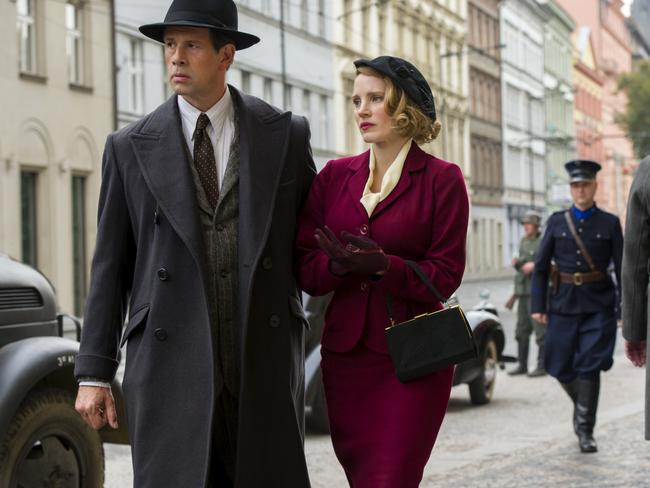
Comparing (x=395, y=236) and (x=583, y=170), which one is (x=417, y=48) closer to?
(x=583, y=170)

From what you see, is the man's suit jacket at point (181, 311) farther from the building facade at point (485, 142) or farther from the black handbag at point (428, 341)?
the building facade at point (485, 142)

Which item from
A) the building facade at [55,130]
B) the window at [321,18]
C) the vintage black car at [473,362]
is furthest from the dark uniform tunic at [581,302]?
the window at [321,18]

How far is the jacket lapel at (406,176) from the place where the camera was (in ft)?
15.9

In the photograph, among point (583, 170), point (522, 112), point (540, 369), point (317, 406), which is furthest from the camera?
point (522, 112)

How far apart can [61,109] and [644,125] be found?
175 feet

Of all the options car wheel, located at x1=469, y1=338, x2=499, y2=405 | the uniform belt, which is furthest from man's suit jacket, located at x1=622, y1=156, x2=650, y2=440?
car wheel, located at x1=469, y1=338, x2=499, y2=405

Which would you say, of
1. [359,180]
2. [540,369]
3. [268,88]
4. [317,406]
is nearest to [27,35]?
[268,88]

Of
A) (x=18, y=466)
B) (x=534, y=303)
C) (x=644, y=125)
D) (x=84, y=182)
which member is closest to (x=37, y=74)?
(x=84, y=182)

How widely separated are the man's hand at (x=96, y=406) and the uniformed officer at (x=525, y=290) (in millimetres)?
A: 12680

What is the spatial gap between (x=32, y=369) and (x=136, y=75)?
28.5m

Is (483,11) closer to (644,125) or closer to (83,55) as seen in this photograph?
(644,125)

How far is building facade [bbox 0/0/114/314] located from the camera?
2819 cm

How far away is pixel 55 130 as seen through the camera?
29.7 meters

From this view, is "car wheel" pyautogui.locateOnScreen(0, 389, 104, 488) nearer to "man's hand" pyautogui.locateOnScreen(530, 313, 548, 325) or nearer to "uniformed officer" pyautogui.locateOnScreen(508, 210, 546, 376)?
"man's hand" pyautogui.locateOnScreen(530, 313, 548, 325)
